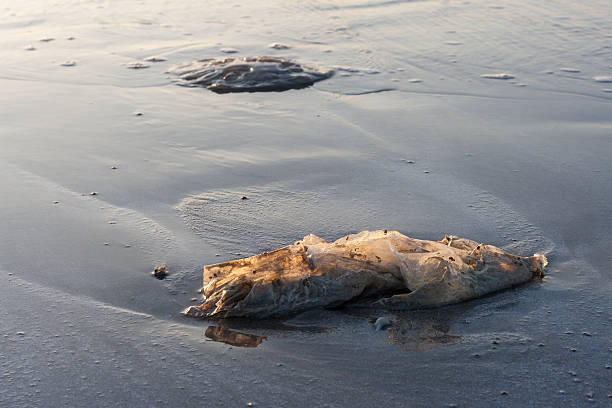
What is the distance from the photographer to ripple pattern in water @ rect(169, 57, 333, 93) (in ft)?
22.8

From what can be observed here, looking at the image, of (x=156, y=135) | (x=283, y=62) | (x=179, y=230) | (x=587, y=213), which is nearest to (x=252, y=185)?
(x=179, y=230)

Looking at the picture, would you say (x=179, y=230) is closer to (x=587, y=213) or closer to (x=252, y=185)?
(x=252, y=185)

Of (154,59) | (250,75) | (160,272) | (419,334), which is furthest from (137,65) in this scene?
(419,334)

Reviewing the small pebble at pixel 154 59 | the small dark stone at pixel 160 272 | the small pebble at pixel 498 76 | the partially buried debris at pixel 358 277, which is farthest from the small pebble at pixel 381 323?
the small pebble at pixel 154 59

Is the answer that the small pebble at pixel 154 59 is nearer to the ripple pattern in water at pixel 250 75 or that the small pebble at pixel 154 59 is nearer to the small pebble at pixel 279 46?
the ripple pattern in water at pixel 250 75

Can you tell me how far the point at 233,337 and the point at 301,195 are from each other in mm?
1697

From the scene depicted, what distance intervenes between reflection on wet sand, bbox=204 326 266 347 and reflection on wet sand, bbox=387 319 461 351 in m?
0.58

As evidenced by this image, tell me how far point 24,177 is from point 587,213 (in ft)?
12.6

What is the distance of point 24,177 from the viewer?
4629mm

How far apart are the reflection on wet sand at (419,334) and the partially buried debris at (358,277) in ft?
0.43

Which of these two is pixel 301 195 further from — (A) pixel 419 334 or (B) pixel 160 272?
(A) pixel 419 334

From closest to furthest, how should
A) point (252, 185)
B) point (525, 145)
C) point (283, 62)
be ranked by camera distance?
1. point (252, 185)
2. point (525, 145)
3. point (283, 62)

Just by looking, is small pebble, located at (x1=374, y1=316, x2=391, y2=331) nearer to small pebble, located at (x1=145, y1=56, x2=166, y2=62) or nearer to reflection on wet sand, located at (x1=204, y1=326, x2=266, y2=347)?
reflection on wet sand, located at (x1=204, y1=326, x2=266, y2=347)

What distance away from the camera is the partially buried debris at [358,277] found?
9.68ft
